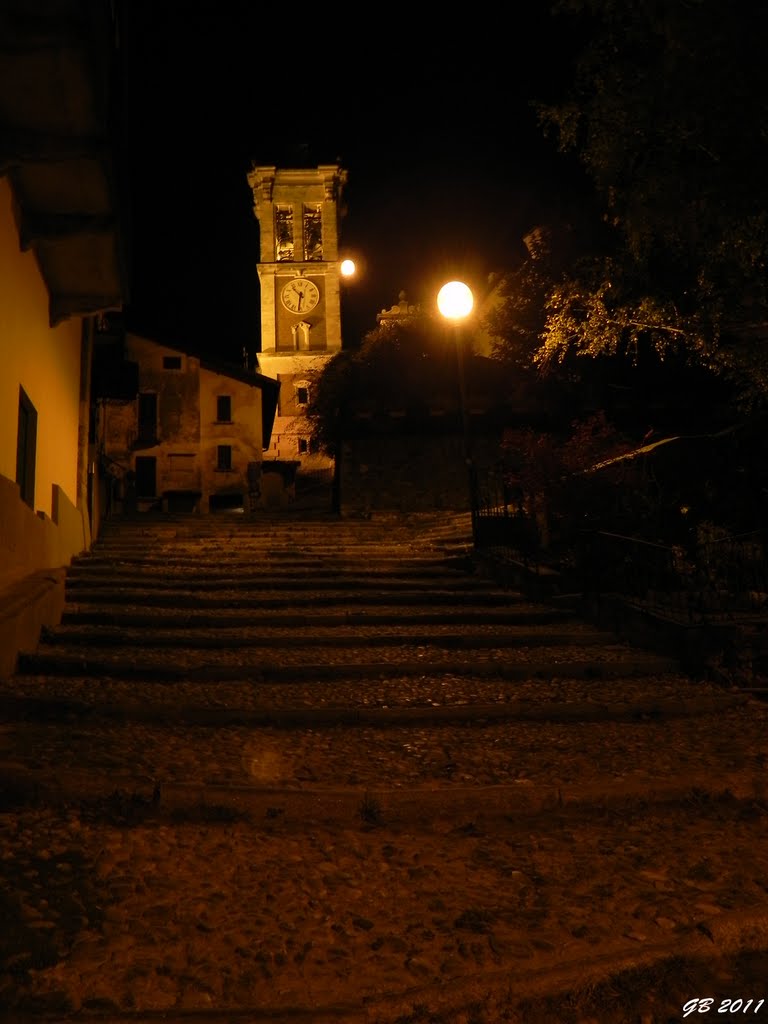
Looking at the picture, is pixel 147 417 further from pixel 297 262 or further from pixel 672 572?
pixel 672 572

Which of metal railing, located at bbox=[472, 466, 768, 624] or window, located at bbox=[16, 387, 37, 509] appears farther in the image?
window, located at bbox=[16, 387, 37, 509]

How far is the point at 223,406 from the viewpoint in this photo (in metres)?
35.4

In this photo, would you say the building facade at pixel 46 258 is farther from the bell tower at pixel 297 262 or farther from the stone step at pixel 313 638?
the bell tower at pixel 297 262

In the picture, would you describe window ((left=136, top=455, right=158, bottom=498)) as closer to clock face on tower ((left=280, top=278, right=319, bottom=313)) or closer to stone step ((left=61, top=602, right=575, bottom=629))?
clock face on tower ((left=280, top=278, right=319, bottom=313))

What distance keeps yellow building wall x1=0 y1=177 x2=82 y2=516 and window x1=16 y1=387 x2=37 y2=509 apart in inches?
5.4

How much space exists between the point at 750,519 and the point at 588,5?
8.61 metres

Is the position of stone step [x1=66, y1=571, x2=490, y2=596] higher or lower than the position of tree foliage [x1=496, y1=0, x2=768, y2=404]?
lower

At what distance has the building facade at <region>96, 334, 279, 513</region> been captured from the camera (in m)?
35.2

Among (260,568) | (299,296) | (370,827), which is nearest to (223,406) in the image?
(299,296)

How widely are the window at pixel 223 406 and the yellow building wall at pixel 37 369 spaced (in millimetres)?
24296

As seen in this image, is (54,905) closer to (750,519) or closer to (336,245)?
(750,519)

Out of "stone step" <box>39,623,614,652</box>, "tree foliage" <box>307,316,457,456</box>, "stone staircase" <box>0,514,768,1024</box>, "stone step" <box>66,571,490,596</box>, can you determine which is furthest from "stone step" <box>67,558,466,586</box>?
"tree foliage" <box>307,316,457,456</box>

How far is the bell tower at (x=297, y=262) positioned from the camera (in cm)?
5269

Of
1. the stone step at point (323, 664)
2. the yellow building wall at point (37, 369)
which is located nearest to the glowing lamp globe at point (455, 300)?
the yellow building wall at point (37, 369)
